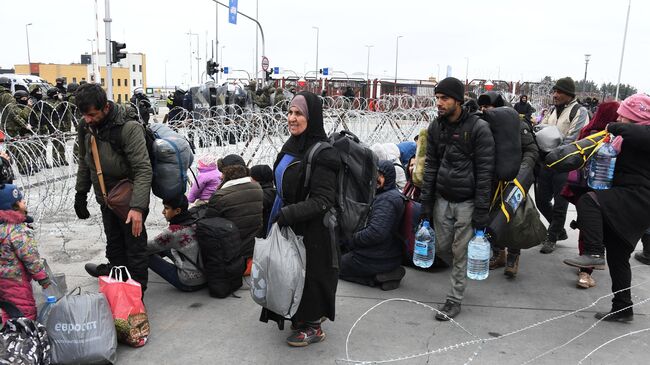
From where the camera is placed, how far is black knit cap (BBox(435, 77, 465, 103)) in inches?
149

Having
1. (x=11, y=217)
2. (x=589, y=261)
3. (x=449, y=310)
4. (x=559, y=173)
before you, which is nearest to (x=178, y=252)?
(x=11, y=217)

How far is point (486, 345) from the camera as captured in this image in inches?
144

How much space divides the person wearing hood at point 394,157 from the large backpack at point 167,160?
79.6 inches

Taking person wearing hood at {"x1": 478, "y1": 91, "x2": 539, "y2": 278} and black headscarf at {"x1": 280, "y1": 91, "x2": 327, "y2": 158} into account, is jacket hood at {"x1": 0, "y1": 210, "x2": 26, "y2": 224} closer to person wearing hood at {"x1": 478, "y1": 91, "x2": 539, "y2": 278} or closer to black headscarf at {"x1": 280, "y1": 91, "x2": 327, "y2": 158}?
black headscarf at {"x1": 280, "y1": 91, "x2": 327, "y2": 158}

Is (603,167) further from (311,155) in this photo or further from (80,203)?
(80,203)

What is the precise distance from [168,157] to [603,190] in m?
3.27

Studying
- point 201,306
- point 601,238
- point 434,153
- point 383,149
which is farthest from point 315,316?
point 383,149

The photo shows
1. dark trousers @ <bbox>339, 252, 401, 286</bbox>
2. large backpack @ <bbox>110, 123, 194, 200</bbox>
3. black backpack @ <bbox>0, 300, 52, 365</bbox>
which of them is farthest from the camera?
dark trousers @ <bbox>339, 252, 401, 286</bbox>

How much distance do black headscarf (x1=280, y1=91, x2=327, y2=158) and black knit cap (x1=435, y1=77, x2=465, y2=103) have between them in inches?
40.1

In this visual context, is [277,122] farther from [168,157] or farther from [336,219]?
[336,219]

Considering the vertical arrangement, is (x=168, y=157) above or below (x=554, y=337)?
above

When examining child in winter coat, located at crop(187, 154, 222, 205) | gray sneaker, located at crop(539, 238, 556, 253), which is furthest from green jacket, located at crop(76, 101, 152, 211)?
gray sneaker, located at crop(539, 238, 556, 253)

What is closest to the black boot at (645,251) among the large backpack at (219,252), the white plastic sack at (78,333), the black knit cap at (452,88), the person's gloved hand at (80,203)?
the black knit cap at (452,88)

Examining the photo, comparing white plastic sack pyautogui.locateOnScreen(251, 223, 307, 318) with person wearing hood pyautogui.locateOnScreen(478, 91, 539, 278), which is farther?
person wearing hood pyautogui.locateOnScreen(478, 91, 539, 278)
